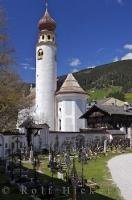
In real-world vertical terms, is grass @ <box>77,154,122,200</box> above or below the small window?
below

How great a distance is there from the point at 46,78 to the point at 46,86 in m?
1.15

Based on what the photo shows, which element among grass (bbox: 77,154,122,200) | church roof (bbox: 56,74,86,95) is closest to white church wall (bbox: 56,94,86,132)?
church roof (bbox: 56,74,86,95)

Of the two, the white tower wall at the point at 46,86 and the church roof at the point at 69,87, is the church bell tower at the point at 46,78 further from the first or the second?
the church roof at the point at 69,87

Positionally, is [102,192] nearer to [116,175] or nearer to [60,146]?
[116,175]

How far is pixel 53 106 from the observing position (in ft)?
210

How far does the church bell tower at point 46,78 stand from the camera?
209 feet

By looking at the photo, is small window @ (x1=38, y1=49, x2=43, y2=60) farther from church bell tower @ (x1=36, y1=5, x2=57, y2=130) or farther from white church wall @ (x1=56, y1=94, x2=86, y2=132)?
white church wall @ (x1=56, y1=94, x2=86, y2=132)

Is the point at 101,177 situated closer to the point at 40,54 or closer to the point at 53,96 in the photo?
the point at 53,96

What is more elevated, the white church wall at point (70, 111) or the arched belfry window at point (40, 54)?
the arched belfry window at point (40, 54)

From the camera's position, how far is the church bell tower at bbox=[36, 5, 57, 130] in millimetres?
63625

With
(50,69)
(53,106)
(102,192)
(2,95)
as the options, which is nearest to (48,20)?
(50,69)

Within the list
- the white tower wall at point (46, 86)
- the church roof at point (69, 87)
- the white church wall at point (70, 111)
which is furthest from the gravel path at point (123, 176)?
the white tower wall at point (46, 86)

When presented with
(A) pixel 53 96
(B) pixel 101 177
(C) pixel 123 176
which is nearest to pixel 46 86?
(A) pixel 53 96

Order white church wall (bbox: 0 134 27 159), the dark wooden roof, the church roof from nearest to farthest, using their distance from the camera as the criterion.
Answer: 1. white church wall (bbox: 0 134 27 159)
2. the dark wooden roof
3. the church roof
